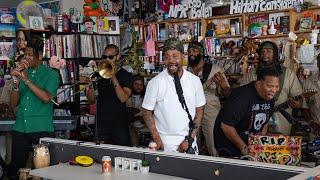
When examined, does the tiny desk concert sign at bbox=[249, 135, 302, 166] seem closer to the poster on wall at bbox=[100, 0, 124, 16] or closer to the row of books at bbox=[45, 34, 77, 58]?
the row of books at bbox=[45, 34, 77, 58]

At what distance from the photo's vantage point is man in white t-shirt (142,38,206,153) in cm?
337

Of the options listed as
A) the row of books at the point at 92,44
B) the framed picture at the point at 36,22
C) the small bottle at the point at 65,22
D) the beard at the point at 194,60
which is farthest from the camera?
the row of books at the point at 92,44

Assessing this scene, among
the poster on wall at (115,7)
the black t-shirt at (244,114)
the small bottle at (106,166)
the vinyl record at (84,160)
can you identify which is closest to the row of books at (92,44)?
the poster on wall at (115,7)

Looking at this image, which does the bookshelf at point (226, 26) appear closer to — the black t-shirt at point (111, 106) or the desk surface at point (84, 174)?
the black t-shirt at point (111, 106)

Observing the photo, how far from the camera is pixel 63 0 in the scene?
748cm

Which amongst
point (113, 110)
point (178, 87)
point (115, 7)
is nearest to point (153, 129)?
point (178, 87)

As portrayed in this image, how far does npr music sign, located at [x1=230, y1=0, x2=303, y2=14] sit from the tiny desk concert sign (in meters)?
3.57

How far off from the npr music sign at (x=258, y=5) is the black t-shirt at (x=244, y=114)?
2843 mm

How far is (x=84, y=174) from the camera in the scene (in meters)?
2.87

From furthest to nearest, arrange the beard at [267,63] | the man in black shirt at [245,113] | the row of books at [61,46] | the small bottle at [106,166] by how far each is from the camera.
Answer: the row of books at [61,46] → the beard at [267,63] → the man in black shirt at [245,113] → the small bottle at [106,166]

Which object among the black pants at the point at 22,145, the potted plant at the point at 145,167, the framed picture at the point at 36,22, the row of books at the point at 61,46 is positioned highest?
the framed picture at the point at 36,22

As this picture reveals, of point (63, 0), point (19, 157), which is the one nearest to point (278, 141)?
point (19, 157)

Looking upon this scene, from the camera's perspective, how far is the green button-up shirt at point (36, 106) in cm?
381

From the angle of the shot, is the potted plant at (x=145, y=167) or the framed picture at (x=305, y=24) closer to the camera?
the potted plant at (x=145, y=167)
